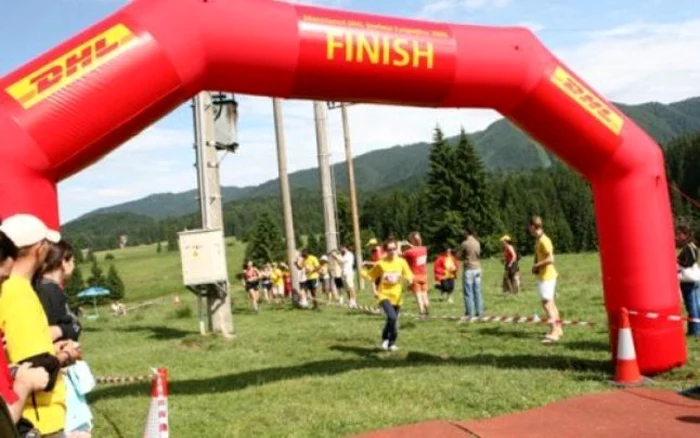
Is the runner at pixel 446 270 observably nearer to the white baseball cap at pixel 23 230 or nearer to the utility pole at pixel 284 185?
the utility pole at pixel 284 185

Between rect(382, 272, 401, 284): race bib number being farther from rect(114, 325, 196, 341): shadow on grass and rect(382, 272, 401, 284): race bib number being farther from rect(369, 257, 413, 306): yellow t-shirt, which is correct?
rect(114, 325, 196, 341): shadow on grass

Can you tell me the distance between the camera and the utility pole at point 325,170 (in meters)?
21.3

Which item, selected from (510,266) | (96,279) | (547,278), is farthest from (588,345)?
(96,279)

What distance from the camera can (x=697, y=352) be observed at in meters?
8.98

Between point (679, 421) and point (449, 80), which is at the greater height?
point (449, 80)

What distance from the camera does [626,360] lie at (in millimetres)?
7734

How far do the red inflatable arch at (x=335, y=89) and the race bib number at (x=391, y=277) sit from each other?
3281 mm

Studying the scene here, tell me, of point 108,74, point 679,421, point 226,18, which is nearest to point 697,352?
point 679,421

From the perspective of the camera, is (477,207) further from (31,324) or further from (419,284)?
(31,324)

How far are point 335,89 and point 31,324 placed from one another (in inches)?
182

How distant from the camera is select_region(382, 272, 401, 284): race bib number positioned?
10.7 meters

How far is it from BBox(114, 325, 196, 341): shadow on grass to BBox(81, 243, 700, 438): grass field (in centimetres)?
26

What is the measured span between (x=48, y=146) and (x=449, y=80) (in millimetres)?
3924

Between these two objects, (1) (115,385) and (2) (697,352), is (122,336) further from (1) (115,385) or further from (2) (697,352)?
(2) (697,352)
